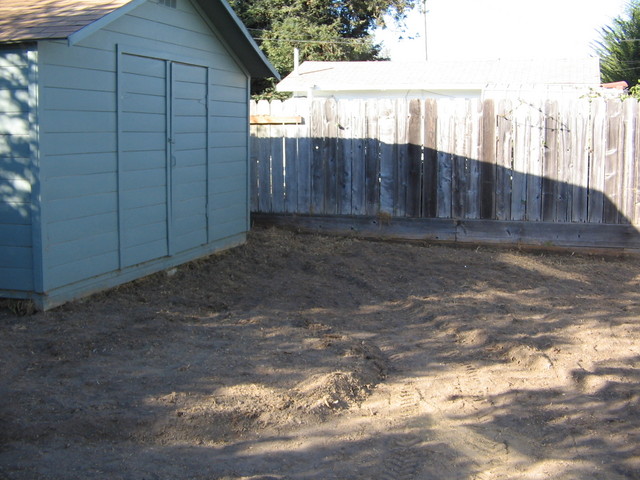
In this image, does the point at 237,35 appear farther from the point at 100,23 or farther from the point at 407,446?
the point at 407,446

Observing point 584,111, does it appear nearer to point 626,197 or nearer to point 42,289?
point 626,197

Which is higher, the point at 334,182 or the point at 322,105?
the point at 322,105

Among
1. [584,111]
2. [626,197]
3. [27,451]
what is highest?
[584,111]

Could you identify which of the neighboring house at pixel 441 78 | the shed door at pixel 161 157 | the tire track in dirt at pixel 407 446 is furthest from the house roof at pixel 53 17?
the neighboring house at pixel 441 78

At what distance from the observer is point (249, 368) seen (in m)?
5.37

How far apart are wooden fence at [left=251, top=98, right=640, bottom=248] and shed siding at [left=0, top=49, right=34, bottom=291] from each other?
5092mm

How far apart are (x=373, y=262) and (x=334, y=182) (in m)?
2.09

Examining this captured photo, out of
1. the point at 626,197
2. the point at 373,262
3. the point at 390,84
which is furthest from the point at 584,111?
the point at 390,84

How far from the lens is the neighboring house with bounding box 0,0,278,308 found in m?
6.25

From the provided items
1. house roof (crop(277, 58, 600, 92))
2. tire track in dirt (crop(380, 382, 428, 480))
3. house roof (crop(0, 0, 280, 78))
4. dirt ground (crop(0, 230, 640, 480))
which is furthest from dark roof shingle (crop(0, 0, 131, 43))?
house roof (crop(277, 58, 600, 92))

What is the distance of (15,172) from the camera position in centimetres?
630

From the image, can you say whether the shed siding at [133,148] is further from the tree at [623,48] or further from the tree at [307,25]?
the tree at [623,48]

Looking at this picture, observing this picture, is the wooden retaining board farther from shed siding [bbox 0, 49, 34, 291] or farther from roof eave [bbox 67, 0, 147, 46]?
shed siding [bbox 0, 49, 34, 291]

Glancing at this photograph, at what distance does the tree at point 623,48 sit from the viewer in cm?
2895
